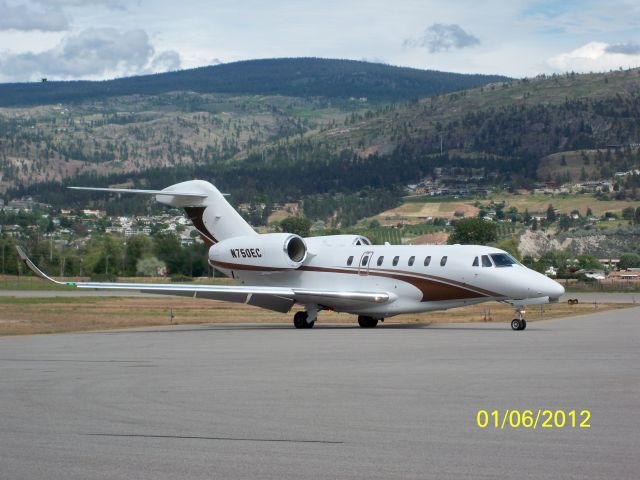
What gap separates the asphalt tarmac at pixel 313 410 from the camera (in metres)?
11.7

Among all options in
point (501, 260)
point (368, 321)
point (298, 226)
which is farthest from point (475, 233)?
point (501, 260)

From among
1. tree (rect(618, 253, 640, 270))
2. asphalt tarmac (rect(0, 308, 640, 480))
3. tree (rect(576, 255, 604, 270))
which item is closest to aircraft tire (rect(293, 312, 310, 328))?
asphalt tarmac (rect(0, 308, 640, 480))

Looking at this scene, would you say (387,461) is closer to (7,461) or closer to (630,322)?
(7,461)

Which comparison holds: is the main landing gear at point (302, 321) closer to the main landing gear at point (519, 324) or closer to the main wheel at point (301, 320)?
the main wheel at point (301, 320)

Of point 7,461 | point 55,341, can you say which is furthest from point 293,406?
point 55,341

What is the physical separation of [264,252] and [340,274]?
3.07 meters

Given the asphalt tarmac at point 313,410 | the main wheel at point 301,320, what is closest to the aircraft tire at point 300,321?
the main wheel at point 301,320

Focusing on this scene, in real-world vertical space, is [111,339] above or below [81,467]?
below

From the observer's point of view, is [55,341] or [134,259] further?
[134,259]

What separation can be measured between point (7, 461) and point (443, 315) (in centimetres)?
4300

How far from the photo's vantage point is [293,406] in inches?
636
